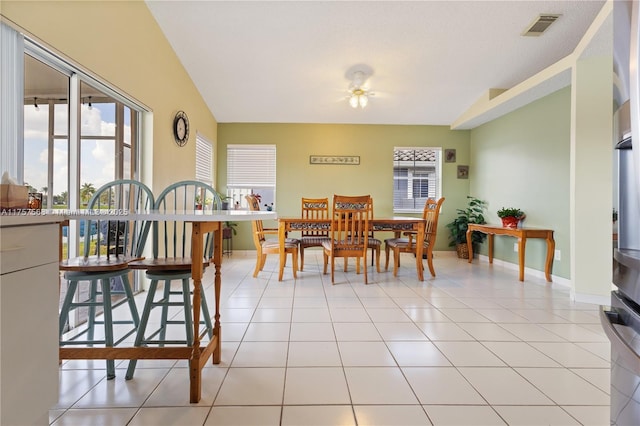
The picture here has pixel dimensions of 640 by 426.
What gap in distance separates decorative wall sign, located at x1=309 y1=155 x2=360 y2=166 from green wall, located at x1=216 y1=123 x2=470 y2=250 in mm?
67

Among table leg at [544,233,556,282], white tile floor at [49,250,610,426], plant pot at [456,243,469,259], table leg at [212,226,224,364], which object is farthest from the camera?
plant pot at [456,243,469,259]

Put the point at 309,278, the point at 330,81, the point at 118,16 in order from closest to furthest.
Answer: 1. the point at 118,16
2. the point at 309,278
3. the point at 330,81

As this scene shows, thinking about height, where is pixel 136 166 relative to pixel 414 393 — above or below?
above

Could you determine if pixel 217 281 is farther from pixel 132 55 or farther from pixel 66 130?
pixel 132 55

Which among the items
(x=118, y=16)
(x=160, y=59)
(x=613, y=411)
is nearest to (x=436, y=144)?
(x=160, y=59)

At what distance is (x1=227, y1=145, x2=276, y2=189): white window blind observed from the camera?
18.3 feet

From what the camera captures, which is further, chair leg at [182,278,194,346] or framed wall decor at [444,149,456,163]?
framed wall decor at [444,149,456,163]

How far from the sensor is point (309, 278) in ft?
12.2

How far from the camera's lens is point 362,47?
3.53 metres

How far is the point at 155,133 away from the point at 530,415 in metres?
3.69

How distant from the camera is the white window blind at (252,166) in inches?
220

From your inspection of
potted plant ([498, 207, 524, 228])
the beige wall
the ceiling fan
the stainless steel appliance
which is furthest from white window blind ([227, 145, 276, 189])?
the stainless steel appliance

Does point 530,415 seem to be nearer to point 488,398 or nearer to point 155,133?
point 488,398

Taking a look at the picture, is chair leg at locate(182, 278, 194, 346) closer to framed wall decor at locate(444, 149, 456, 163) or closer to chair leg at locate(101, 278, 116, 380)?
chair leg at locate(101, 278, 116, 380)
